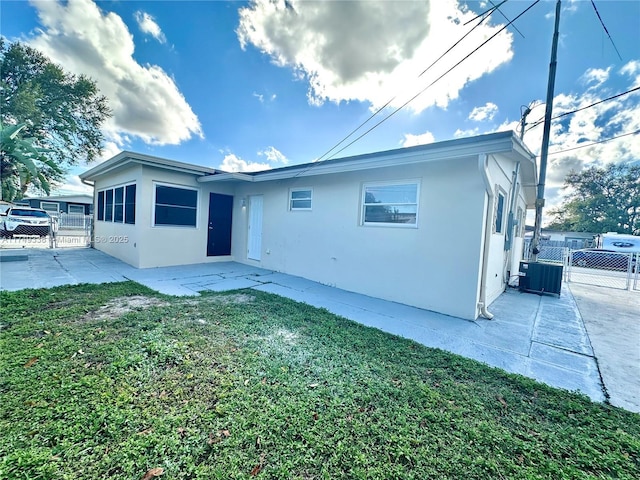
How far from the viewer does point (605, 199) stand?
24516 millimetres

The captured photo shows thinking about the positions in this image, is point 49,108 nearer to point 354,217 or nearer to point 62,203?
point 62,203

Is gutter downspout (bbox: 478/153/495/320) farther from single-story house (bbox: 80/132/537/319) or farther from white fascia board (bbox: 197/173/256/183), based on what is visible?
white fascia board (bbox: 197/173/256/183)

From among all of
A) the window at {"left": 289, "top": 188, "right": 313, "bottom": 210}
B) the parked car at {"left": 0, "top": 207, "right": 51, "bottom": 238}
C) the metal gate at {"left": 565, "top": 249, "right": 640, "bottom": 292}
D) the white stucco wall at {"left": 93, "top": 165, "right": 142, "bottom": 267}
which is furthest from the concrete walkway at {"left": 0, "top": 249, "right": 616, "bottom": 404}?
the parked car at {"left": 0, "top": 207, "right": 51, "bottom": 238}

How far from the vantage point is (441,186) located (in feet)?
16.0

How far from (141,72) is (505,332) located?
43.0 feet

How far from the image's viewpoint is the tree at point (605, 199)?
23562 millimetres

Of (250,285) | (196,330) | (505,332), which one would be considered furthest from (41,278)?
(505,332)

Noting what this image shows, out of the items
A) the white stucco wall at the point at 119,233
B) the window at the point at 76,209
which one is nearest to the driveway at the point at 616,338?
the white stucco wall at the point at 119,233

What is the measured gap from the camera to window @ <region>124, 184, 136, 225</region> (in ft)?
26.0

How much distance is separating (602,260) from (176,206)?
2055 cm

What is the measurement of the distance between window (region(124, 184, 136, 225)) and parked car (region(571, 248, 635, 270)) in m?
19.6

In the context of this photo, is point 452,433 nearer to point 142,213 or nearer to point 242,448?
point 242,448

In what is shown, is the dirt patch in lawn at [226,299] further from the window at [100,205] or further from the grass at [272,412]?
the window at [100,205]

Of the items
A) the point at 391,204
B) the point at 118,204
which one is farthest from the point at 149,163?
the point at 391,204
